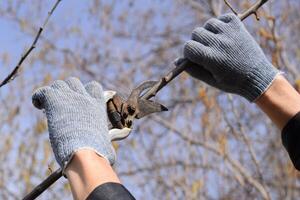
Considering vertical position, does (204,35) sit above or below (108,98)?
above

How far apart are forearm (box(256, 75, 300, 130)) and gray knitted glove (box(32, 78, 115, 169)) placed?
514 millimetres

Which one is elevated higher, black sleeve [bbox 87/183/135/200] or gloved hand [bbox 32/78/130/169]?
gloved hand [bbox 32/78/130/169]

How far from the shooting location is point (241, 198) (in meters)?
Answer: 5.02

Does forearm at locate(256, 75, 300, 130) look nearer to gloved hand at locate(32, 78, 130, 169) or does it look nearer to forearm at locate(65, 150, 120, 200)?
gloved hand at locate(32, 78, 130, 169)

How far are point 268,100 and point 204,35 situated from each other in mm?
276

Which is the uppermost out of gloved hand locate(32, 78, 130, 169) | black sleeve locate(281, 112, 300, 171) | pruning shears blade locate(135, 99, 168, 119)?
gloved hand locate(32, 78, 130, 169)

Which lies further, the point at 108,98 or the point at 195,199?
the point at 195,199

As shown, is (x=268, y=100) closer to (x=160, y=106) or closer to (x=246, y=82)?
(x=246, y=82)

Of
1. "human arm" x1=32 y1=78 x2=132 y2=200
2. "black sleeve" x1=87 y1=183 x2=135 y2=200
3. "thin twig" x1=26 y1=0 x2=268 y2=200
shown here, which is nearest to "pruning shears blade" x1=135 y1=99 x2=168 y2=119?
"thin twig" x1=26 y1=0 x2=268 y2=200

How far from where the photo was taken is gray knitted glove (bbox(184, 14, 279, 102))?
172 cm

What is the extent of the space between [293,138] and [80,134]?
2.10 ft

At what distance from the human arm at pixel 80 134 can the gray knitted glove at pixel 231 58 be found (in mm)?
352

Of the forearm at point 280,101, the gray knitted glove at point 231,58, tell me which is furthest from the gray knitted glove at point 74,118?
the forearm at point 280,101

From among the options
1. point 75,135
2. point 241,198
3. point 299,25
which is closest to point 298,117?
point 75,135
